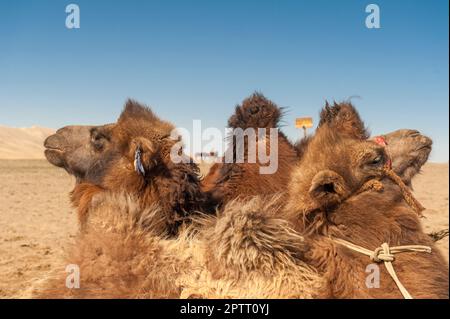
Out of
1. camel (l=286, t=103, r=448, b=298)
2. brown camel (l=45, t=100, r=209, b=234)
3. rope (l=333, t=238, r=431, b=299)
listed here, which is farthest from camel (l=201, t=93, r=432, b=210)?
rope (l=333, t=238, r=431, b=299)

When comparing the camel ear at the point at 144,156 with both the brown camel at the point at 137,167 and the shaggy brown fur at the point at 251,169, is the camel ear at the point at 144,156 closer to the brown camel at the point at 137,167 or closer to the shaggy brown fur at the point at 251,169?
the brown camel at the point at 137,167

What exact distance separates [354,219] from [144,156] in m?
1.98

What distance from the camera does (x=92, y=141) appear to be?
465 centimetres

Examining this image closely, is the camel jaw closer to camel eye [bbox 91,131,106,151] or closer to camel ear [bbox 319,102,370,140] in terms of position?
camel eye [bbox 91,131,106,151]

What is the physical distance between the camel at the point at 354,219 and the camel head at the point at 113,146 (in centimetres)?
155

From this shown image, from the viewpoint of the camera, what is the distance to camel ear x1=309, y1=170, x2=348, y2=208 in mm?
2711

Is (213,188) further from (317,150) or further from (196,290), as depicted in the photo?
(196,290)

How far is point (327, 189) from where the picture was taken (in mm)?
2764

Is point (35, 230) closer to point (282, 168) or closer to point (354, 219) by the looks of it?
point (282, 168)

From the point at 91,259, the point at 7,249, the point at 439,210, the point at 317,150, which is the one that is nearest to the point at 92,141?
the point at 91,259

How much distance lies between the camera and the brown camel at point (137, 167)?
3936 millimetres

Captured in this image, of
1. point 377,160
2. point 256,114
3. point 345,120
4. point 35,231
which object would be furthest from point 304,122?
point 35,231

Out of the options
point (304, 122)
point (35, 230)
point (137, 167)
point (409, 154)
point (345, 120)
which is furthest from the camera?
point (35, 230)

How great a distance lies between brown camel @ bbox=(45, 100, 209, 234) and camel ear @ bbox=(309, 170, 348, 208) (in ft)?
4.73
